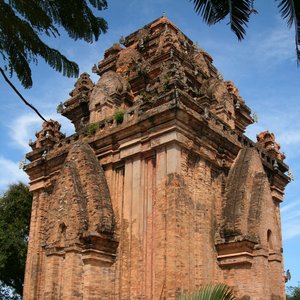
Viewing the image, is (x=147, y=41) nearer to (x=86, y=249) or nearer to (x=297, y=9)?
(x=86, y=249)

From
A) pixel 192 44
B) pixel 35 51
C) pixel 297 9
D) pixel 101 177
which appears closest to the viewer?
pixel 297 9

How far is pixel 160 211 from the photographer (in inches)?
575

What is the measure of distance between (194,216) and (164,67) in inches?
218

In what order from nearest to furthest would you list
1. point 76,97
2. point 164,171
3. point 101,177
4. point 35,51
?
point 35,51 → point 164,171 → point 101,177 → point 76,97

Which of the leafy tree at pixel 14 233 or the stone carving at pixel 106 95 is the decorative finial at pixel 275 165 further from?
the leafy tree at pixel 14 233

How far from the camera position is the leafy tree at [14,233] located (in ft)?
89.0

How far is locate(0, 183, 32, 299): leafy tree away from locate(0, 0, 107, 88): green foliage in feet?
66.3

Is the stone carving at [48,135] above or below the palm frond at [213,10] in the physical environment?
above

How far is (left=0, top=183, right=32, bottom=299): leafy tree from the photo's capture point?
27.1 metres

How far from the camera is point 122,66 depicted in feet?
72.9

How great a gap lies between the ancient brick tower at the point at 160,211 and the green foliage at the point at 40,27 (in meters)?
6.58

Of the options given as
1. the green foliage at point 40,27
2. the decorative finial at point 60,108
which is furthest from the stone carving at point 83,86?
the green foliage at point 40,27

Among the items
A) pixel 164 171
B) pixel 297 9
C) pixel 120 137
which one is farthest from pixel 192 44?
pixel 297 9

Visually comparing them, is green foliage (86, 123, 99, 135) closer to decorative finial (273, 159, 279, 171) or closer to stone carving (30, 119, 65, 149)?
stone carving (30, 119, 65, 149)
